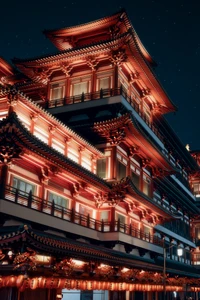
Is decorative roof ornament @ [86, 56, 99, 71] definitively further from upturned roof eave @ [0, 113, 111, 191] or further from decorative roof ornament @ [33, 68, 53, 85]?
upturned roof eave @ [0, 113, 111, 191]

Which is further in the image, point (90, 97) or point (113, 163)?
point (90, 97)

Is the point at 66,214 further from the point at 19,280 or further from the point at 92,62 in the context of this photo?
the point at 92,62

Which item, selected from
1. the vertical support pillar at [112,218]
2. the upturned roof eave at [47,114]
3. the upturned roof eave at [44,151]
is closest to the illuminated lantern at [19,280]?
the upturned roof eave at [44,151]

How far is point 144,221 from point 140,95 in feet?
43.5

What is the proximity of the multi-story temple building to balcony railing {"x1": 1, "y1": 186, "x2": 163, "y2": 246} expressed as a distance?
8 centimetres

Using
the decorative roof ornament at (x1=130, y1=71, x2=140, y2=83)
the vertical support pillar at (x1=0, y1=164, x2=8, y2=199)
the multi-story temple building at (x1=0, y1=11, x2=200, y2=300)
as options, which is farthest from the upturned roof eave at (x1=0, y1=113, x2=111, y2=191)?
the decorative roof ornament at (x1=130, y1=71, x2=140, y2=83)

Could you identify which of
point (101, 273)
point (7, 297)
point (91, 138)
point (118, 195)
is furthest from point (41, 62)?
point (7, 297)

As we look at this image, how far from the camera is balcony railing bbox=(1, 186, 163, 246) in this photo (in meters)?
22.5

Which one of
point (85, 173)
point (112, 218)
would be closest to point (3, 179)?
point (85, 173)

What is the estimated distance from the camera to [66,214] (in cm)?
2705

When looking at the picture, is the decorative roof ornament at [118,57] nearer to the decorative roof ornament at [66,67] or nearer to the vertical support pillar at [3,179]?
the decorative roof ornament at [66,67]

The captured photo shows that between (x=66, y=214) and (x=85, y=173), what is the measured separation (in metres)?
3.14

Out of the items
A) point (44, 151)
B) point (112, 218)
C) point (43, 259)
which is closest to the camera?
point (44, 151)

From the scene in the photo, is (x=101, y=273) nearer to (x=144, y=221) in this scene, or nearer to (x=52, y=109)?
(x=144, y=221)
